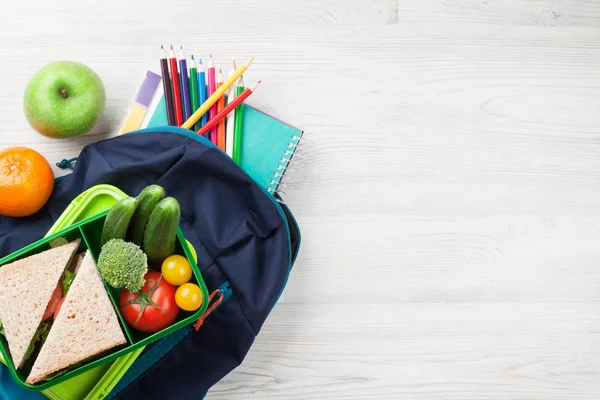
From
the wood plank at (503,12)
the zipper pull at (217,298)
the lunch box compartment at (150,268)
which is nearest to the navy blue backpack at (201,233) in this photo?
the zipper pull at (217,298)

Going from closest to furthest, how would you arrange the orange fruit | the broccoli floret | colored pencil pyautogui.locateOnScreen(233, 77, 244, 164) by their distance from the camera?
the broccoli floret → the orange fruit → colored pencil pyautogui.locateOnScreen(233, 77, 244, 164)

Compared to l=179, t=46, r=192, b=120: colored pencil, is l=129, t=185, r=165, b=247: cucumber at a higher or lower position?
lower

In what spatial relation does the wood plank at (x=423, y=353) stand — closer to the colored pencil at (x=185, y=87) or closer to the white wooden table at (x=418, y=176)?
the white wooden table at (x=418, y=176)

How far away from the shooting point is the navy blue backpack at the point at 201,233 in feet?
2.43

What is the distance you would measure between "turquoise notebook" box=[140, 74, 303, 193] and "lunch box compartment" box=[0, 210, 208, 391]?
21 cm

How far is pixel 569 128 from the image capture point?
35.8 inches

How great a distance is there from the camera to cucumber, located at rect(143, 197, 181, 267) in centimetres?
59

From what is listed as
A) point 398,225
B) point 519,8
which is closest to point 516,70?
point 519,8

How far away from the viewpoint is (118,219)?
60cm

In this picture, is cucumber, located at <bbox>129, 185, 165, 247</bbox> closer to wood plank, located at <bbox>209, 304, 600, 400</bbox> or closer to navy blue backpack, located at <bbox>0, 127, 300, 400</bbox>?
navy blue backpack, located at <bbox>0, 127, 300, 400</bbox>

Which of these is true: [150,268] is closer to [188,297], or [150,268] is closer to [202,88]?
[188,297]

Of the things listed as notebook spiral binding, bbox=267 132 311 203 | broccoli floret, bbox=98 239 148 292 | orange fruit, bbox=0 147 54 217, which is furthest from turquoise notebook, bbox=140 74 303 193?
broccoli floret, bbox=98 239 148 292

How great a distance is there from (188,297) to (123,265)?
0.08m

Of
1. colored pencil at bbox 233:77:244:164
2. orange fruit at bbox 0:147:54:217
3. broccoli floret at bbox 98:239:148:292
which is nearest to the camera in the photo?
broccoli floret at bbox 98:239:148:292
